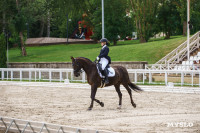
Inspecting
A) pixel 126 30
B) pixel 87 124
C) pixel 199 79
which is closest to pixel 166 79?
pixel 199 79

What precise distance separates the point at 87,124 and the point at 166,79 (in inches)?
556

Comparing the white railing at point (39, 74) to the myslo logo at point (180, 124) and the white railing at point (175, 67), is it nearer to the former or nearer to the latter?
the white railing at point (175, 67)

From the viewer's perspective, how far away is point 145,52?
37594mm

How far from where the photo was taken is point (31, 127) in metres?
9.59

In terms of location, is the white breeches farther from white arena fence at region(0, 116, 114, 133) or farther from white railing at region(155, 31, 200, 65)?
white railing at region(155, 31, 200, 65)

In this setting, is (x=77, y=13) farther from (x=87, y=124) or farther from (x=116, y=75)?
(x=87, y=124)

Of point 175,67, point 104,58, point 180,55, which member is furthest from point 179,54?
point 104,58

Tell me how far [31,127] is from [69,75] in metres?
20.2

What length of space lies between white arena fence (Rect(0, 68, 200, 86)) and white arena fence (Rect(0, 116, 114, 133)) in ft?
49.1

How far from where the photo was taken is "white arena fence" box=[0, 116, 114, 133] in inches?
348

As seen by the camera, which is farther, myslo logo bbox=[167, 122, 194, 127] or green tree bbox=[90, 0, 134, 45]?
green tree bbox=[90, 0, 134, 45]

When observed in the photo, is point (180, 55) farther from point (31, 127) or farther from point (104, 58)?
point (31, 127)

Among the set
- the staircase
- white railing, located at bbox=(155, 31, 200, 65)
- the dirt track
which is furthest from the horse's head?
white railing, located at bbox=(155, 31, 200, 65)

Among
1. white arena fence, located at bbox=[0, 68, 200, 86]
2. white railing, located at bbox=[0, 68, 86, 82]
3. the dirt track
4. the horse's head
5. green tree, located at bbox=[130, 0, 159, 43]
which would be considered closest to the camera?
the dirt track
